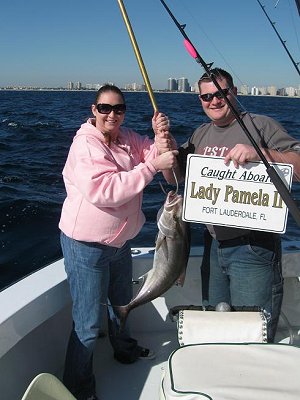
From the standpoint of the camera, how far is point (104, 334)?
3686 mm

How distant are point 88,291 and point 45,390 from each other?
2.78 ft

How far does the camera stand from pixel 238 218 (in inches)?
110

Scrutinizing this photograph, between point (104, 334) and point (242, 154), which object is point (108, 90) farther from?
point (104, 334)

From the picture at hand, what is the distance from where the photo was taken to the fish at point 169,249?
278cm

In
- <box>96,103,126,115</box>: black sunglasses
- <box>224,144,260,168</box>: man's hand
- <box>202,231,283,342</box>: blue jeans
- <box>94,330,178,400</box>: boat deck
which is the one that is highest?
<box>96,103,126,115</box>: black sunglasses

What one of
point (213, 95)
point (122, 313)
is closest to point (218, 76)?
point (213, 95)

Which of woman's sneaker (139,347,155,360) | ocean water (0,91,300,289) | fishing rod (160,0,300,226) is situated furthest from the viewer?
ocean water (0,91,300,289)

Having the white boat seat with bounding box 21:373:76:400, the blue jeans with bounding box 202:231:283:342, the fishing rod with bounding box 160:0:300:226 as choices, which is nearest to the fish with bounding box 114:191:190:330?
the blue jeans with bounding box 202:231:283:342

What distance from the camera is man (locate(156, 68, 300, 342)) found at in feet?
8.95

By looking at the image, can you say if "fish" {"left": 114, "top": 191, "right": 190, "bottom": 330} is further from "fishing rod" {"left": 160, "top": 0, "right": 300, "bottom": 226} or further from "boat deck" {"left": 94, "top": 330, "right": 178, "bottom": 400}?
"boat deck" {"left": 94, "top": 330, "right": 178, "bottom": 400}

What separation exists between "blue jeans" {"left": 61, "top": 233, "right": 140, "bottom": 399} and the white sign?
1.92 ft

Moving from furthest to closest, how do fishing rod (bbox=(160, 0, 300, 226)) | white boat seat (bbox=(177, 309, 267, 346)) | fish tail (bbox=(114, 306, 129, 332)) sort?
1. fish tail (bbox=(114, 306, 129, 332))
2. fishing rod (bbox=(160, 0, 300, 226))
3. white boat seat (bbox=(177, 309, 267, 346))


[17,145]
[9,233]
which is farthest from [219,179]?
[17,145]

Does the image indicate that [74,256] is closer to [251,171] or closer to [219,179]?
[219,179]
